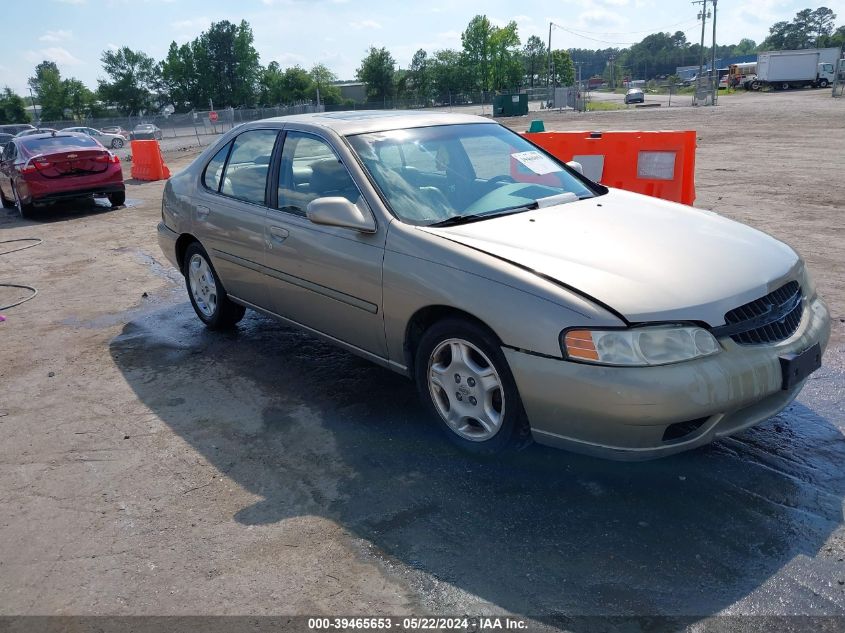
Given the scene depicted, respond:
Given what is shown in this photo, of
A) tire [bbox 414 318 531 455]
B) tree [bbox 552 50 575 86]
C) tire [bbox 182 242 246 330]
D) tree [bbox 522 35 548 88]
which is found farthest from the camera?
tree [bbox 522 35 548 88]

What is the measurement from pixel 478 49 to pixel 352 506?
114 m

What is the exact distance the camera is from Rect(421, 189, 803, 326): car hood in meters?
2.99

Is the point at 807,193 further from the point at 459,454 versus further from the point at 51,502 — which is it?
the point at 51,502

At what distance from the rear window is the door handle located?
10420 mm

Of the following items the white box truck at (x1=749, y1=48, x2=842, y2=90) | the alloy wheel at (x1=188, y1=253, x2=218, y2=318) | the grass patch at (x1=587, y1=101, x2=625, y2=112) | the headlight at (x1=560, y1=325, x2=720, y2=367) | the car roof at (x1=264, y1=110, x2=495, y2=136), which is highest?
the white box truck at (x1=749, y1=48, x2=842, y2=90)

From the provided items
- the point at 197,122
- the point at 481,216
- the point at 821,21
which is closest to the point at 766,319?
the point at 481,216

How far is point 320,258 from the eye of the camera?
4172 millimetres

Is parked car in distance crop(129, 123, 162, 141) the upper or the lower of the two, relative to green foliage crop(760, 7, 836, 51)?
lower

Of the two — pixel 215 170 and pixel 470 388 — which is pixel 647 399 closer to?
pixel 470 388

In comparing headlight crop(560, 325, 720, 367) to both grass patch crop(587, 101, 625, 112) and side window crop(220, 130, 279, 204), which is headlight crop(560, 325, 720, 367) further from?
grass patch crop(587, 101, 625, 112)

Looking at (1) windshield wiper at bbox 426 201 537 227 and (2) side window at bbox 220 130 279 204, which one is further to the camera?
(2) side window at bbox 220 130 279 204

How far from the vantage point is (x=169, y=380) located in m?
4.96

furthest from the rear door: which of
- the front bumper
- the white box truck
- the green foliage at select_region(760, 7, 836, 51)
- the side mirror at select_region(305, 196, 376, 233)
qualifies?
the green foliage at select_region(760, 7, 836, 51)

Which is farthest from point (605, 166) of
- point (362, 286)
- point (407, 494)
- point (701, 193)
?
point (407, 494)
